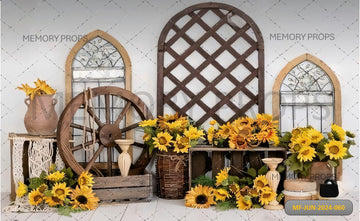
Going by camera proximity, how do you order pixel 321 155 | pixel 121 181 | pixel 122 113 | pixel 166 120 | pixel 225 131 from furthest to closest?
pixel 122 113 < pixel 166 120 < pixel 225 131 < pixel 121 181 < pixel 321 155

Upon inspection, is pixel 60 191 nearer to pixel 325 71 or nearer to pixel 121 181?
pixel 121 181

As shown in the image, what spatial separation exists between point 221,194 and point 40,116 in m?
1.53

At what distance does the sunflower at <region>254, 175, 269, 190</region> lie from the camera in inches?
130

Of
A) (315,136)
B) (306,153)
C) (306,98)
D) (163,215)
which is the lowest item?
(163,215)

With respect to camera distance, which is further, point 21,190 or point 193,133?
point 193,133

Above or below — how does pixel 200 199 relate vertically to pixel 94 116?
below

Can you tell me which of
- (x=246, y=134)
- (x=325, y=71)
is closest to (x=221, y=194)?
(x=246, y=134)

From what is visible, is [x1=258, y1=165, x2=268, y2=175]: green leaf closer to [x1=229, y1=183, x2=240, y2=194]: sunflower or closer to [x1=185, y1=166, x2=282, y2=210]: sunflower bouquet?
[x1=185, y1=166, x2=282, y2=210]: sunflower bouquet

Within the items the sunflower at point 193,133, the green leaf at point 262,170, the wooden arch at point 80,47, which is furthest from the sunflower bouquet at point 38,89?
the green leaf at point 262,170

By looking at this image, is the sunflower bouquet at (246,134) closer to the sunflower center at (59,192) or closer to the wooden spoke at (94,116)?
the wooden spoke at (94,116)

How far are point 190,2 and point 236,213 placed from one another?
184 centimetres

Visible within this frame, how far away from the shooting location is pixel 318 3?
4008 millimetres

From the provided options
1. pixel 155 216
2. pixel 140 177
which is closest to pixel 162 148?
pixel 140 177

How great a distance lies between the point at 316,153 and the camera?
337cm
